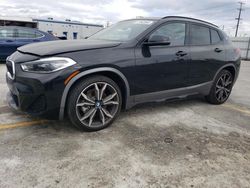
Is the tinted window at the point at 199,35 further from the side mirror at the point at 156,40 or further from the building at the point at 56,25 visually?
the building at the point at 56,25

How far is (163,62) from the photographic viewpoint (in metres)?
3.44

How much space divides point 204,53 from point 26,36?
23.5 ft

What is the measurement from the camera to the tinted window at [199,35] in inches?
156

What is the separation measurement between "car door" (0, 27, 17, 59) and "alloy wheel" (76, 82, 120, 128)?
681 cm

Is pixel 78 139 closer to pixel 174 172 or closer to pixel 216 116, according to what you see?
pixel 174 172

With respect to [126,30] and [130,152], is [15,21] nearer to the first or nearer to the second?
[126,30]

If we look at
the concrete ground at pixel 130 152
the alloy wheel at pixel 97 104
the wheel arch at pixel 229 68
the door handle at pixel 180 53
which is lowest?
the concrete ground at pixel 130 152

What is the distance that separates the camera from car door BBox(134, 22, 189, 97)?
10.6 ft

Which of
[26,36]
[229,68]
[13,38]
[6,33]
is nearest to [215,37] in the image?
[229,68]

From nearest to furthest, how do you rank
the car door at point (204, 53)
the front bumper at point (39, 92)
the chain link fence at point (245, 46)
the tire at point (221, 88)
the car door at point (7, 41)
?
the front bumper at point (39, 92) < the car door at point (204, 53) < the tire at point (221, 88) < the car door at point (7, 41) < the chain link fence at point (245, 46)

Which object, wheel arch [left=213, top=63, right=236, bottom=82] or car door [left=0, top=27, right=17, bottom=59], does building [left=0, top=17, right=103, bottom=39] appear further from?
wheel arch [left=213, top=63, right=236, bottom=82]

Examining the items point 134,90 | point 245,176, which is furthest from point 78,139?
point 245,176

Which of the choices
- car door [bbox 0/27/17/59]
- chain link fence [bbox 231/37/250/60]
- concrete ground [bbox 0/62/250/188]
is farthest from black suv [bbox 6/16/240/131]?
chain link fence [bbox 231/37/250/60]

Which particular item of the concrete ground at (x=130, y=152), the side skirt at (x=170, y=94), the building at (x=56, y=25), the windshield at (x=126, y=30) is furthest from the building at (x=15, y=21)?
the side skirt at (x=170, y=94)
